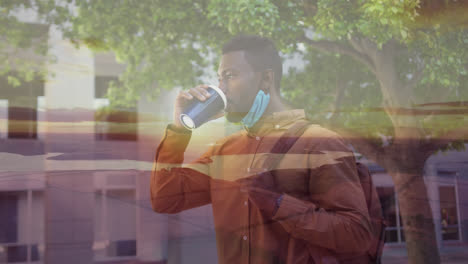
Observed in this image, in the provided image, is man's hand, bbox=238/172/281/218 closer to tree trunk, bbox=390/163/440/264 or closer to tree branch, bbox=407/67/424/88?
tree trunk, bbox=390/163/440/264

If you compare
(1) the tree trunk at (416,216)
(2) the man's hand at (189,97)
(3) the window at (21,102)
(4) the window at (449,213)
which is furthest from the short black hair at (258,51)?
(4) the window at (449,213)

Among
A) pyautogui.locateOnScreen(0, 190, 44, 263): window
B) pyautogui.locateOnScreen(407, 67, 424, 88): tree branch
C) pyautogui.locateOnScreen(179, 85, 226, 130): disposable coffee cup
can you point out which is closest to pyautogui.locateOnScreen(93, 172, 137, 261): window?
pyautogui.locateOnScreen(0, 190, 44, 263): window

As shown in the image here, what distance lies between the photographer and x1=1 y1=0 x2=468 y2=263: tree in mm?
1412

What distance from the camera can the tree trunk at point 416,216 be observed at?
5.08 ft

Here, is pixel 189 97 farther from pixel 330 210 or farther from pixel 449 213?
pixel 449 213

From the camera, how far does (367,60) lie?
5.13 ft

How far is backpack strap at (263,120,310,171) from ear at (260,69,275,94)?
122 mm

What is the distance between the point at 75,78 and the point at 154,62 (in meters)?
0.32

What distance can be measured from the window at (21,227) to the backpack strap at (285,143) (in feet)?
2.21

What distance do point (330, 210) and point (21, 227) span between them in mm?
960

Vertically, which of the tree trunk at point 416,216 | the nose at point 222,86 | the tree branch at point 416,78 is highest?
the tree branch at point 416,78

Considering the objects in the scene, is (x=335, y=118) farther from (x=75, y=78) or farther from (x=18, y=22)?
(x=18, y=22)

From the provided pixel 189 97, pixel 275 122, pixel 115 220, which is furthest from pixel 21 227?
pixel 275 122

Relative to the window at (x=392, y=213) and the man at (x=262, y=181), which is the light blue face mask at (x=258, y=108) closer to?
the man at (x=262, y=181)
